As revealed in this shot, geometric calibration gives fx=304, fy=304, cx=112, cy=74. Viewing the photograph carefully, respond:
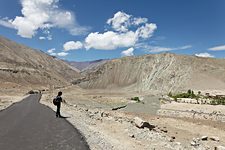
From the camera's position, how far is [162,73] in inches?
5399

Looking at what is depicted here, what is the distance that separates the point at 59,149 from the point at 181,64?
126 metres

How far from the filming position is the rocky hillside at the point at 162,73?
117m

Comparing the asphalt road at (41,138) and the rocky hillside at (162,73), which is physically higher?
the rocky hillside at (162,73)

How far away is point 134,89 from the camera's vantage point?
139 meters

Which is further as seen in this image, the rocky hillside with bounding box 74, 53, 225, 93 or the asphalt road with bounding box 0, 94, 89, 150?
the rocky hillside with bounding box 74, 53, 225, 93

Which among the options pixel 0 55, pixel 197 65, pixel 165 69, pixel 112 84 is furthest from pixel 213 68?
pixel 0 55

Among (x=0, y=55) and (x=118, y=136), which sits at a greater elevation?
(x=0, y=55)

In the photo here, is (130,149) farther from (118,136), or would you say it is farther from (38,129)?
(38,129)

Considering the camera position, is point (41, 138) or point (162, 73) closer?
point (41, 138)

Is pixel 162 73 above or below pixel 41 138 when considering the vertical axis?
above

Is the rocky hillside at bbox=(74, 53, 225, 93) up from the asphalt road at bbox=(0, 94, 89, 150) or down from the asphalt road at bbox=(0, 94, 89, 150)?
up

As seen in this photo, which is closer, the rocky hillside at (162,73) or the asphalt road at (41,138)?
the asphalt road at (41,138)

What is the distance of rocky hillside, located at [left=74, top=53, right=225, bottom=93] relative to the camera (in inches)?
4596

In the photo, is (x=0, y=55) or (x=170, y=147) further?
(x=0, y=55)
